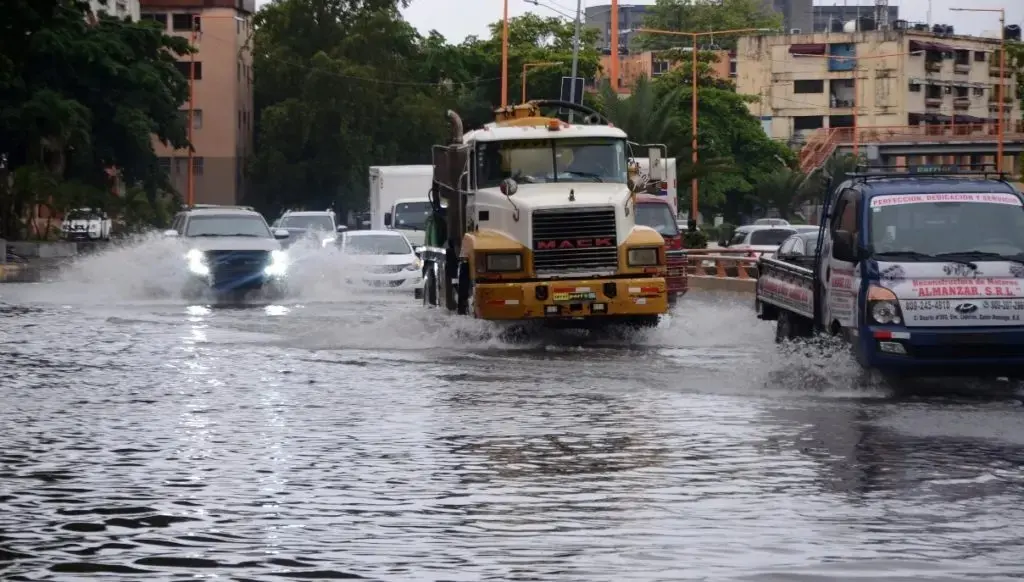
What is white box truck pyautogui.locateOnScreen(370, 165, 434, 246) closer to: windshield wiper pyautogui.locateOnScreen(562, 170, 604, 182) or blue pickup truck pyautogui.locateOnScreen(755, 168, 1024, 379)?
windshield wiper pyautogui.locateOnScreen(562, 170, 604, 182)

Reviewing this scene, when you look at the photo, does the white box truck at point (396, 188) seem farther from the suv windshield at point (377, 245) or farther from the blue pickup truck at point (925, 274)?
the blue pickup truck at point (925, 274)

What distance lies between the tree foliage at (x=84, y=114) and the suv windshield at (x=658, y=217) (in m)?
33.2

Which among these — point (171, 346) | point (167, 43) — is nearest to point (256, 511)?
point (171, 346)

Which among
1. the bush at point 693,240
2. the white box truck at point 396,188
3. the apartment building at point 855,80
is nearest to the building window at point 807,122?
the apartment building at point 855,80

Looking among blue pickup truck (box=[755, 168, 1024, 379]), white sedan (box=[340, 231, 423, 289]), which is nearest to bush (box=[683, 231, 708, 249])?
white sedan (box=[340, 231, 423, 289])

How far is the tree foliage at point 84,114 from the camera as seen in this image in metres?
69.4

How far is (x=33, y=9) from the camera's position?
4816cm

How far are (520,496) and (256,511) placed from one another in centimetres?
151

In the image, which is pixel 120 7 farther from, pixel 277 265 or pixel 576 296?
pixel 576 296

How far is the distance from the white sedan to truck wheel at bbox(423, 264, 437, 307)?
1083cm

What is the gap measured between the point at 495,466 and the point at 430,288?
1697 centimetres

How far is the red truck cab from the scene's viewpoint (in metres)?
35.0

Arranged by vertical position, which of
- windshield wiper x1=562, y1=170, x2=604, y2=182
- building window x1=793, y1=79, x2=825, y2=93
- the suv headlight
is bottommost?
the suv headlight

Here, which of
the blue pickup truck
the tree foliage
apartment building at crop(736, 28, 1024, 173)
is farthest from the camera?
apartment building at crop(736, 28, 1024, 173)
